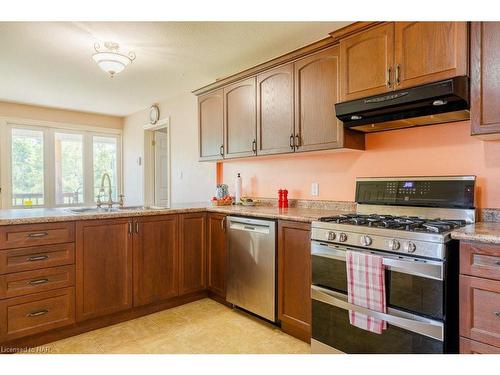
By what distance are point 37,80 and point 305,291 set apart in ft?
13.0

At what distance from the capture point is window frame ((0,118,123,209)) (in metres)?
4.84

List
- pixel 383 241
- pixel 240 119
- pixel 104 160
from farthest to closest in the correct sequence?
1. pixel 104 160
2. pixel 240 119
3. pixel 383 241

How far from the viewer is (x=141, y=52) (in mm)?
2939

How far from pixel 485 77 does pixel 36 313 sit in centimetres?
314

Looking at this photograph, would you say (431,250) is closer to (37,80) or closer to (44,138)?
(37,80)

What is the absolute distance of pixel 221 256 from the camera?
116 inches

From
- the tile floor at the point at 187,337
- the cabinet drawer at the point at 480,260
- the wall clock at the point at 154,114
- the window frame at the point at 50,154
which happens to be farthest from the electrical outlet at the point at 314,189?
the window frame at the point at 50,154

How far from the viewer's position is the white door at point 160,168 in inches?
216

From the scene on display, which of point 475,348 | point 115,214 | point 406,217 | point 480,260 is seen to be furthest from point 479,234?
point 115,214

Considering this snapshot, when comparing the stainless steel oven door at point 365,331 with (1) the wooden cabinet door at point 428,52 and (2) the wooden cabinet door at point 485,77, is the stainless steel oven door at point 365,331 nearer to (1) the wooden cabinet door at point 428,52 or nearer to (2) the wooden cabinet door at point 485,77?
(2) the wooden cabinet door at point 485,77

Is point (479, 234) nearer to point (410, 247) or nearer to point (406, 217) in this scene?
point (410, 247)

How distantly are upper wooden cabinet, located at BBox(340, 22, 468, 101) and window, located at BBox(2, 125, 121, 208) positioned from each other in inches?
197

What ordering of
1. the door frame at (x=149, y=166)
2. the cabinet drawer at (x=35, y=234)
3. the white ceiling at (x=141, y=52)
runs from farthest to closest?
the door frame at (x=149, y=166)
the white ceiling at (x=141, y=52)
the cabinet drawer at (x=35, y=234)

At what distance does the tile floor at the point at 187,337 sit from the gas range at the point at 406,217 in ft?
2.89
